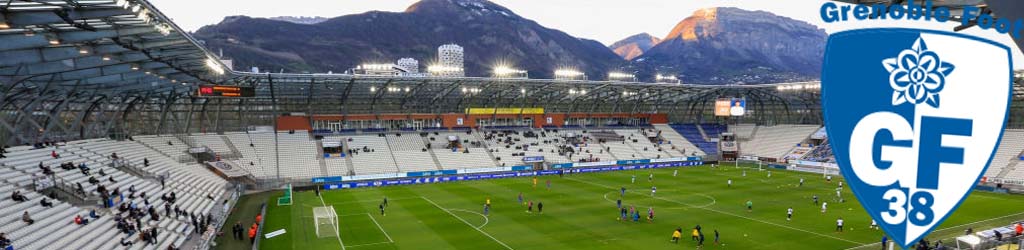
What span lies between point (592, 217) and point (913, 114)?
2969 centimetres

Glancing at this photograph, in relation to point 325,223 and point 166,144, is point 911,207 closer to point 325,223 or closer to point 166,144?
point 325,223

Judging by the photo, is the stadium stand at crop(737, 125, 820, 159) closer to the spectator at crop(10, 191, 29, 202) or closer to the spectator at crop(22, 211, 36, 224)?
the spectator at crop(22, 211, 36, 224)

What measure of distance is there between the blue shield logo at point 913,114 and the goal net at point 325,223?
93.7 feet

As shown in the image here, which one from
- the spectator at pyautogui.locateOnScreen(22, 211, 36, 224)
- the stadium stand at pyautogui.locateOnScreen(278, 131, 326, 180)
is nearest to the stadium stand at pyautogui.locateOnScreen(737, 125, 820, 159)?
the stadium stand at pyautogui.locateOnScreen(278, 131, 326, 180)

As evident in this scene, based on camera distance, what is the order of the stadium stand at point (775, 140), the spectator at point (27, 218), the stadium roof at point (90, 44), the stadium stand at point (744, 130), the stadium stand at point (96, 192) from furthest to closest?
the stadium stand at point (744, 130) → the stadium stand at point (775, 140) → the stadium stand at point (96, 192) → the spectator at point (27, 218) → the stadium roof at point (90, 44)

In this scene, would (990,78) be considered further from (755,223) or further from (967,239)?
(755,223)

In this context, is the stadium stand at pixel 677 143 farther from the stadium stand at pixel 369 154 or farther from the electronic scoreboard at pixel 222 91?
the electronic scoreboard at pixel 222 91

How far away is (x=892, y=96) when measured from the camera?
5742mm

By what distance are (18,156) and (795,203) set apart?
5091 cm

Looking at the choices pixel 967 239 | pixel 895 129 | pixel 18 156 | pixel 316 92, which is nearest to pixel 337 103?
pixel 316 92

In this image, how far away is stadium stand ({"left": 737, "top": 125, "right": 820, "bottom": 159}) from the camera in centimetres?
7294

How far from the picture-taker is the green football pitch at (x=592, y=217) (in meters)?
28.4

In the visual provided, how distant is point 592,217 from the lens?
3481 centimetres

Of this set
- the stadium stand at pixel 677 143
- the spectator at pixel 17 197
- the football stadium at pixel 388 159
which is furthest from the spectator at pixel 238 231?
the stadium stand at pixel 677 143
